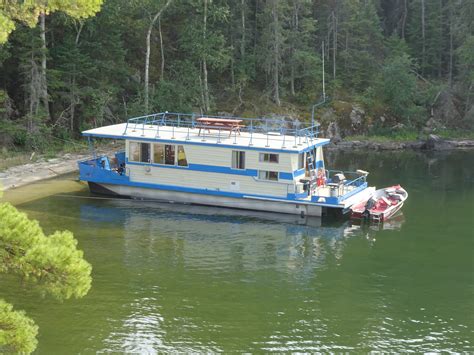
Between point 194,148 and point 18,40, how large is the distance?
615 inches

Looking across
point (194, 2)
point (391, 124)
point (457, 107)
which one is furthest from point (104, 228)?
point (457, 107)

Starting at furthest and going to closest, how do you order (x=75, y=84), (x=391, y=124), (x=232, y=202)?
(x=391, y=124) → (x=75, y=84) → (x=232, y=202)

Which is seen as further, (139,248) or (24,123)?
(24,123)

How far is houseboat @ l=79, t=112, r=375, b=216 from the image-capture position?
30.0 m

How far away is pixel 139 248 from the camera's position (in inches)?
997

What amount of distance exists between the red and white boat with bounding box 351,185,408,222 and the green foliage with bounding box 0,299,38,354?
20.9m

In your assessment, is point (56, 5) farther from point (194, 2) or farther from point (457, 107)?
point (457, 107)

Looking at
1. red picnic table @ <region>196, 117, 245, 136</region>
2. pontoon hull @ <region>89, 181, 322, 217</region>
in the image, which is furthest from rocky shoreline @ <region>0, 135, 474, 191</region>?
red picnic table @ <region>196, 117, 245, 136</region>

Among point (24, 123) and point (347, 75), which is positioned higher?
point (347, 75)

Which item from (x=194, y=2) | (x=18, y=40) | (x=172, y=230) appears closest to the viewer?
(x=172, y=230)

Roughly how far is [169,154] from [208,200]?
2.95 meters

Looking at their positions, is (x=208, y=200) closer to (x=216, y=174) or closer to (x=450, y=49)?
(x=216, y=174)

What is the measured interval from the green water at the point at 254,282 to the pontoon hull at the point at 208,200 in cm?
49

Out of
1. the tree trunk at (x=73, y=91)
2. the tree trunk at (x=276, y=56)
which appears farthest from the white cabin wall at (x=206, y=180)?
the tree trunk at (x=276, y=56)
